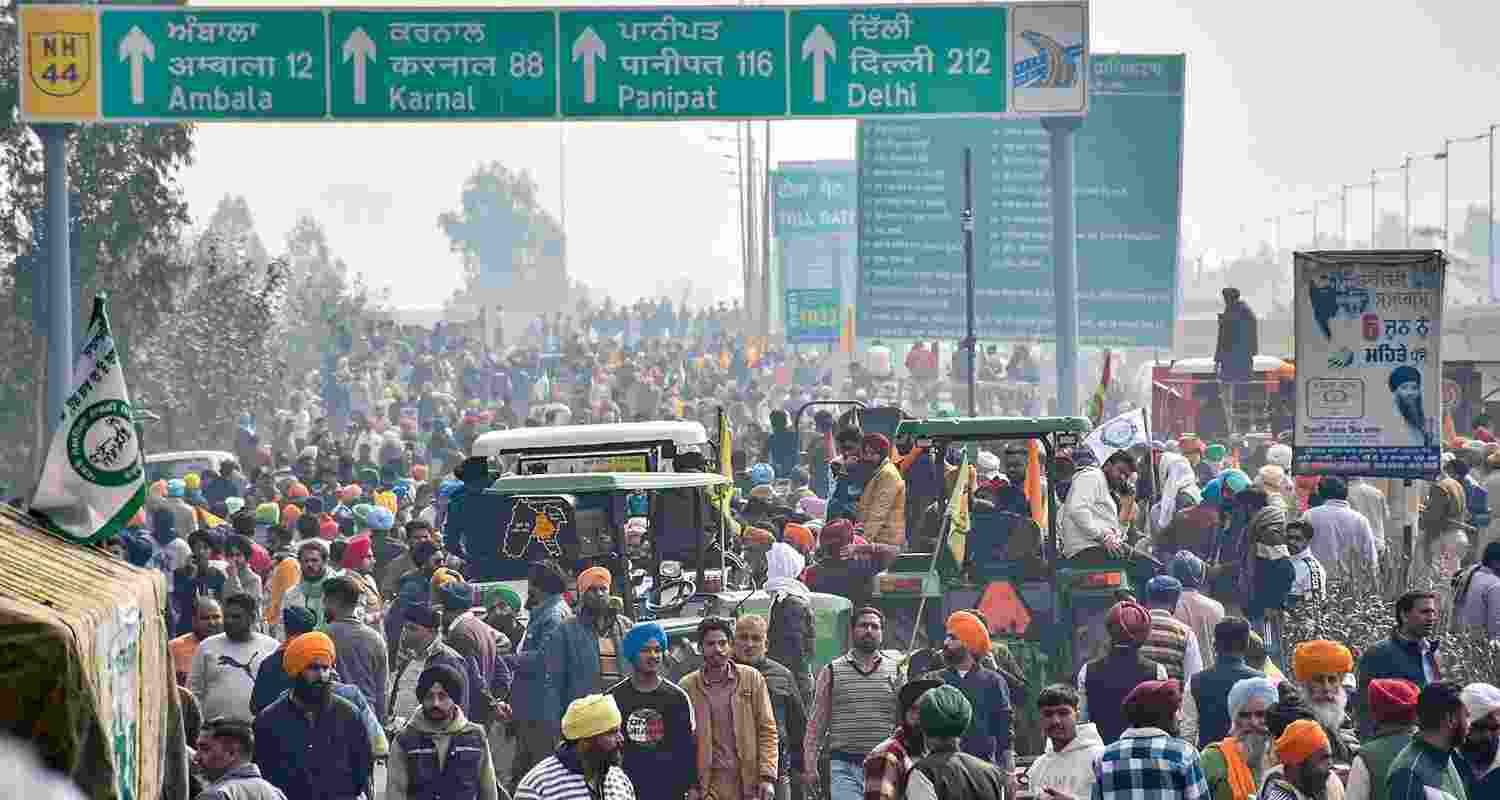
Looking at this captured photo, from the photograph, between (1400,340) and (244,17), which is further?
(244,17)

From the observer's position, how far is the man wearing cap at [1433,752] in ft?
27.7

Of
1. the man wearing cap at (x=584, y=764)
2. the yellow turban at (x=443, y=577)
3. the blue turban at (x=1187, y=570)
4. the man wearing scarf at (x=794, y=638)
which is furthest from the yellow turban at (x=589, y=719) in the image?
the blue turban at (x=1187, y=570)

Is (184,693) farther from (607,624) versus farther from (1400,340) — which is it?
(1400,340)

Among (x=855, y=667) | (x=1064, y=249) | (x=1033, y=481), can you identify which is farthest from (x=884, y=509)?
(x=1064, y=249)

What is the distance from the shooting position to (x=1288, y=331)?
9975 cm

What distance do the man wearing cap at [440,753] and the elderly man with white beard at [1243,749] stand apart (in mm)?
2862

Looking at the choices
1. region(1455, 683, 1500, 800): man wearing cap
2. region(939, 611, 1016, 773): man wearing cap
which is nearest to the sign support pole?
region(939, 611, 1016, 773): man wearing cap

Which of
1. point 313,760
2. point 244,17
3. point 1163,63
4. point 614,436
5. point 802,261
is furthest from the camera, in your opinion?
point 802,261

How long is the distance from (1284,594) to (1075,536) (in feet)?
4.32

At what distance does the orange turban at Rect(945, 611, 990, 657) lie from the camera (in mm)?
11109

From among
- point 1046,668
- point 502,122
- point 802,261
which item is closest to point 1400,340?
point 1046,668

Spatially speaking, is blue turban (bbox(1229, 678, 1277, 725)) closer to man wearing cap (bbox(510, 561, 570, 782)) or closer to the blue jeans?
the blue jeans

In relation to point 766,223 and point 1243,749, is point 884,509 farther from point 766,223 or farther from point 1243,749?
point 766,223

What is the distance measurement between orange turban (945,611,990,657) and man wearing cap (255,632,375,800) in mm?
2673
